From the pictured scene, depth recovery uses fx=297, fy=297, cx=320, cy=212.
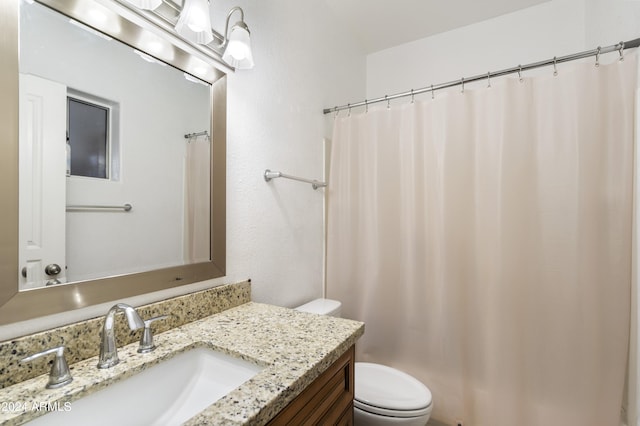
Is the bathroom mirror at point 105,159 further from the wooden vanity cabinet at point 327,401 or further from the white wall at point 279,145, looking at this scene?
the wooden vanity cabinet at point 327,401

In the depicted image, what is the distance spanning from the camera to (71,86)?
79cm

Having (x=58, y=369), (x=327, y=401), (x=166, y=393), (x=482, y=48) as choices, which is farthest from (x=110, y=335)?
(x=482, y=48)

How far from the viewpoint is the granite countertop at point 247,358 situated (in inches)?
22.8

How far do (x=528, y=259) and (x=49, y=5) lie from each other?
191 centimetres

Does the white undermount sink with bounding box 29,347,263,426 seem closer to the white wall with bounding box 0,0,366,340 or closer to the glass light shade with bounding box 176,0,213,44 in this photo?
the white wall with bounding box 0,0,366,340

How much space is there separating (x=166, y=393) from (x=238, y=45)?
1.14 m

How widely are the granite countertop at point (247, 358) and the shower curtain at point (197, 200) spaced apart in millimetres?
257

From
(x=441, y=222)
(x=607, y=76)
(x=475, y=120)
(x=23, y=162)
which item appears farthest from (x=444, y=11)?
(x=23, y=162)

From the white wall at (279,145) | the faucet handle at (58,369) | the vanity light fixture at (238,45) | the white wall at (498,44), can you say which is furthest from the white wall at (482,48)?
the faucet handle at (58,369)

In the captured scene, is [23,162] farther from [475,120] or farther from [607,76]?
[607,76]

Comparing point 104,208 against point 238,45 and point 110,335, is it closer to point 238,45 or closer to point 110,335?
point 110,335

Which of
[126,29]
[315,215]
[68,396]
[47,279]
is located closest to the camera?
[68,396]

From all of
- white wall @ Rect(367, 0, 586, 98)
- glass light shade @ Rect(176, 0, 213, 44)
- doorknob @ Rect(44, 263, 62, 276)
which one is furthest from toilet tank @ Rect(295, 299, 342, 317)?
white wall @ Rect(367, 0, 586, 98)

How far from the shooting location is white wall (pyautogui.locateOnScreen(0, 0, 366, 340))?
127cm
